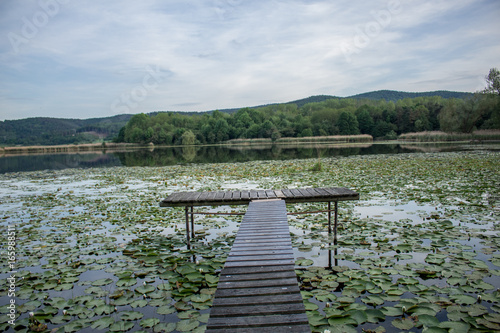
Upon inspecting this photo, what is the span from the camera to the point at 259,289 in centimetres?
307

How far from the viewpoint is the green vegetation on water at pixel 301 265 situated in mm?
3449

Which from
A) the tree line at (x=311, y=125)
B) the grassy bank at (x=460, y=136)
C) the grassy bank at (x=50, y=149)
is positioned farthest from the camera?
the tree line at (x=311, y=125)

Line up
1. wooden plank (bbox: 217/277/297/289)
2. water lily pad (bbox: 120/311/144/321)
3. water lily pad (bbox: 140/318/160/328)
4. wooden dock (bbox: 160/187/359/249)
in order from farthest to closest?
wooden dock (bbox: 160/187/359/249)
water lily pad (bbox: 120/311/144/321)
water lily pad (bbox: 140/318/160/328)
wooden plank (bbox: 217/277/297/289)

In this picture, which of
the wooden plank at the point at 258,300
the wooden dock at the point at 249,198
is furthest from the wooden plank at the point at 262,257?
the wooden dock at the point at 249,198

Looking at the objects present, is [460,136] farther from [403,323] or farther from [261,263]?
[261,263]

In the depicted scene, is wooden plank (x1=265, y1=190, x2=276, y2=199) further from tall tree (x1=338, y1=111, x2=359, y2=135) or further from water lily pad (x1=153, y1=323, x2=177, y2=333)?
tall tree (x1=338, y1=111, x2=359, y2=135)

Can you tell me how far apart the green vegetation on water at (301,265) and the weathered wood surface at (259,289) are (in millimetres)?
571

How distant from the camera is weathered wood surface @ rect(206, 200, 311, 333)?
2.54m

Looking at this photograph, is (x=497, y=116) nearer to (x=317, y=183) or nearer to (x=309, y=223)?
(x=317, y=183)

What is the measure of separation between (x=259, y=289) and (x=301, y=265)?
1901 millimetres

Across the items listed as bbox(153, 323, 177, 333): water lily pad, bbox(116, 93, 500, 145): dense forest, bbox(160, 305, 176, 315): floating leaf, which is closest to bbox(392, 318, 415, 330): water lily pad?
bbox(153, 323, 177, 333): water lily pad

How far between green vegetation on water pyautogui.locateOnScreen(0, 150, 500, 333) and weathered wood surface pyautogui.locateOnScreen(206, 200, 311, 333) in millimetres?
571

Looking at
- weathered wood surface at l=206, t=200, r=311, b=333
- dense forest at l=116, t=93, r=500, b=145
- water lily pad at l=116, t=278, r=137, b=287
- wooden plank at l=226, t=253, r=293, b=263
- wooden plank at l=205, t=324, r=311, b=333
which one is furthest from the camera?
dense forest at l=116, t=93, r=500, b=145

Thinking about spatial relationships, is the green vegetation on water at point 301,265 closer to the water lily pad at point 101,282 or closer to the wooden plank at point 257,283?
the water lily pad at point 101,282
